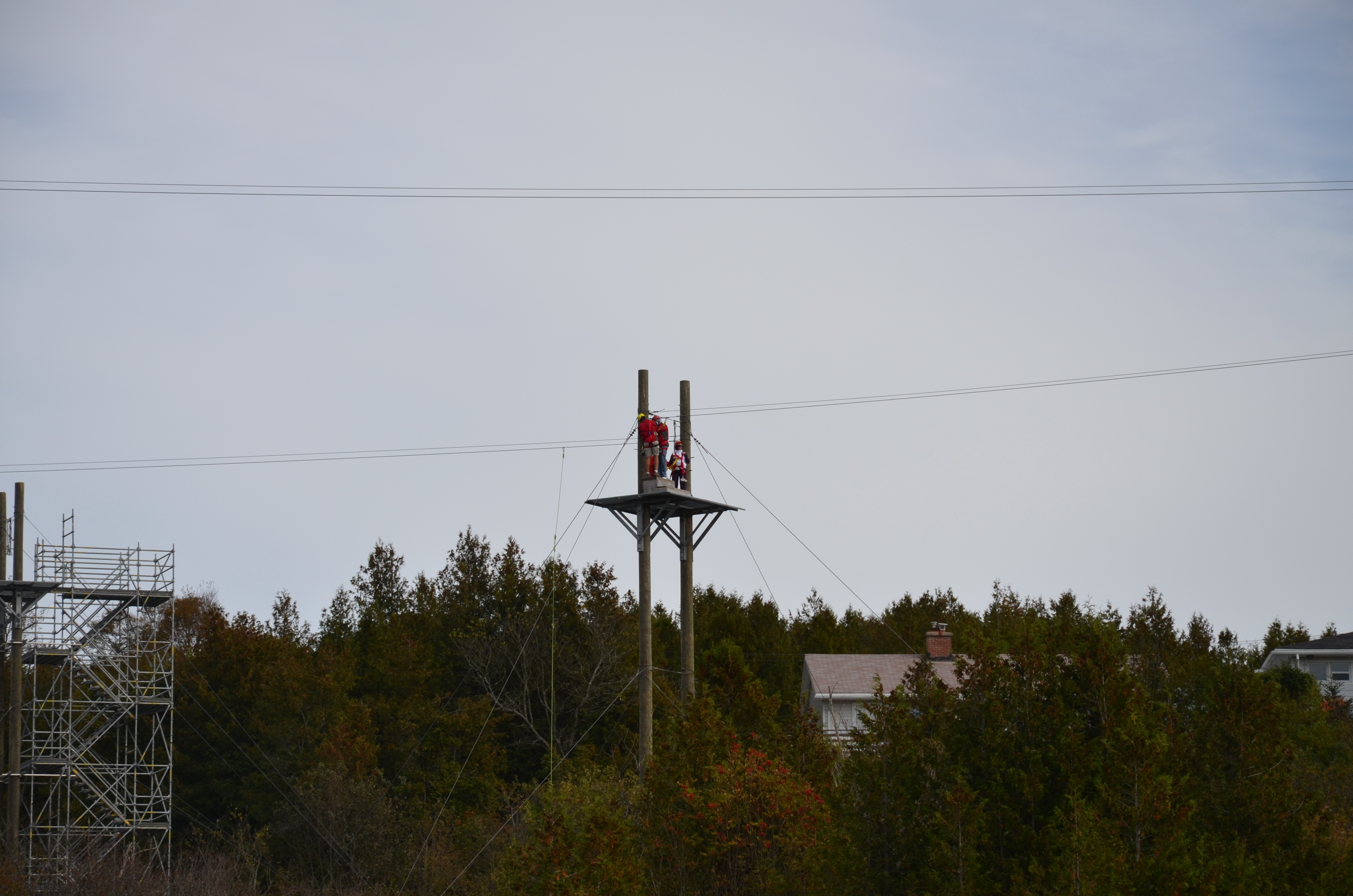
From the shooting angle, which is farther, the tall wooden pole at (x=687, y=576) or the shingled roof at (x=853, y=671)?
the shingled roof at (x=853, y=671)

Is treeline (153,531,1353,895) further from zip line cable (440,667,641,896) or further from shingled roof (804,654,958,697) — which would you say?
shingled roof (804,654,958,697)

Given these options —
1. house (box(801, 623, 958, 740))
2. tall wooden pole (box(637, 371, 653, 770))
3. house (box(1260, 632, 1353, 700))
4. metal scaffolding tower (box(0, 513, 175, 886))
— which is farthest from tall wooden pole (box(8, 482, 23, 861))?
house (box(1260, 632, 1353, 700))

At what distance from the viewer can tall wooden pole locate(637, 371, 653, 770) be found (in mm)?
23812

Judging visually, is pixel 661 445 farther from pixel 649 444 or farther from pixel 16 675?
pixel 16 675

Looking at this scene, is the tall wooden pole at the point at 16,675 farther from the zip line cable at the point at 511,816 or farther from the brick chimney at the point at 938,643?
the brick chimney at the point at 938,643

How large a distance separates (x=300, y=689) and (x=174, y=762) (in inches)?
195

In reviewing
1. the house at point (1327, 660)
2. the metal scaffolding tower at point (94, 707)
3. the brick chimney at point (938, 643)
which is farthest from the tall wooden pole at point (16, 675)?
the house at point (1327, 660)

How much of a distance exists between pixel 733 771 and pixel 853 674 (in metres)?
25.3

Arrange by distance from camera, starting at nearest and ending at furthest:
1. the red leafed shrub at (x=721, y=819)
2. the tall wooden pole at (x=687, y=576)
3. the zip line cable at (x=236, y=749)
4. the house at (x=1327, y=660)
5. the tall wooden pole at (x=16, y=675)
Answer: the red leafed shrub at (x=721, y=819), the tall wooden pole at (x=687, y=576), the tall wooden pole at (x=16, y=675), the zip line cable at (x=236, y=749), the house at (x=1327, y=660)

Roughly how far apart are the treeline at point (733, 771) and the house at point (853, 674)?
4493mm

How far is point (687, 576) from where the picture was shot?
971 inches

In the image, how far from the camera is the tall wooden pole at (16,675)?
35312 millimetres

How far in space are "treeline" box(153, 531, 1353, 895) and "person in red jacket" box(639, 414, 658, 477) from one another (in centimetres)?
368

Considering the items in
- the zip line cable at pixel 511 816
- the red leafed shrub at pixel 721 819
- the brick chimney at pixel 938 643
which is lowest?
the zip line cable at pixel 511 816
